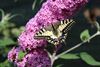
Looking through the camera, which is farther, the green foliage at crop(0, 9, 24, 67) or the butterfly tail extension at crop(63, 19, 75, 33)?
the green foliage at crop(0, 9, 24, 67)

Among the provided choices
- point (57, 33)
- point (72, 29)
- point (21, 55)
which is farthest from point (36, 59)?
point (72, 29)

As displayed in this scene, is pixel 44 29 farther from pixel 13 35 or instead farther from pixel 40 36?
pixel 13 35

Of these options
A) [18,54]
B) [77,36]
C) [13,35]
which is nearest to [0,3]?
[77,36]

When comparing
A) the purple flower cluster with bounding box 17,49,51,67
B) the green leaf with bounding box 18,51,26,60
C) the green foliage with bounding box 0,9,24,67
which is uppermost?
the green foliage with bounding box 0,9,24,67

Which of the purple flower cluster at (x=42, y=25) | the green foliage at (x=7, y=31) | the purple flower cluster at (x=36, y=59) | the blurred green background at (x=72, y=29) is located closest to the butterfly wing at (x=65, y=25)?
the purple flower cluster at (x=42, y=25)

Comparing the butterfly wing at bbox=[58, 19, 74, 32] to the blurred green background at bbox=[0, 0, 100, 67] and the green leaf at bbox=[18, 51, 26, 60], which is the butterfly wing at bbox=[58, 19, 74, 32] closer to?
the green leaf at bbox=[18, 51, 26, 60]

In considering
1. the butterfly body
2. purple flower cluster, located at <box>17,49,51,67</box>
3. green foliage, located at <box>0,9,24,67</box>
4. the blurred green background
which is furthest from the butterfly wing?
the blurred green background
